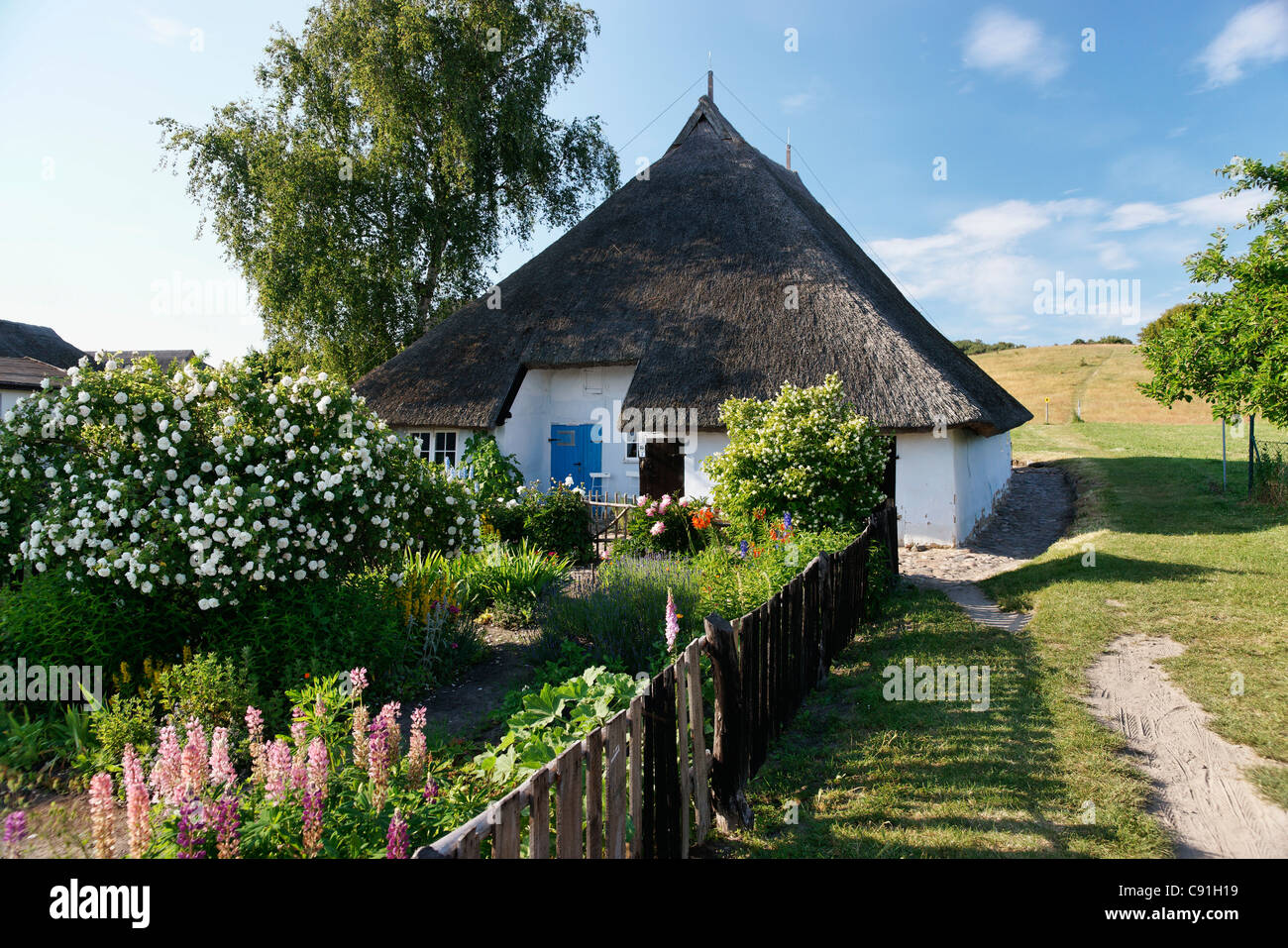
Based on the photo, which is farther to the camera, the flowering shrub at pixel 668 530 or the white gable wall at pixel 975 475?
the white gable wall at pixel 975 475

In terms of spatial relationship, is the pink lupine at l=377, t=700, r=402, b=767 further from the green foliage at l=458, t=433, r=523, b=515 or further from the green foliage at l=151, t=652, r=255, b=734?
the green foliage at l=458, t=433, r=523, b=515

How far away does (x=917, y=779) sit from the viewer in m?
4.04

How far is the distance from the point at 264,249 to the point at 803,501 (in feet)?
50.5

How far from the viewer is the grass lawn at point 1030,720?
11.4 feet

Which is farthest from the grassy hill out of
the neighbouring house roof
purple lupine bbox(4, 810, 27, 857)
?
the neighbouring house roof

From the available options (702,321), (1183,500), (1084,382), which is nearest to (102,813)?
(702,321)

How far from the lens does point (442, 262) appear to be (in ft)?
63.5

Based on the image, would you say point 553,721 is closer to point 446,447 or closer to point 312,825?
point 312,825

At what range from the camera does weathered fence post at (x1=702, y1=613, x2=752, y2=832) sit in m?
3.64

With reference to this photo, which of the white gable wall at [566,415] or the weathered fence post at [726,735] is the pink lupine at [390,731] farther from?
the white gable wall at [566,415]

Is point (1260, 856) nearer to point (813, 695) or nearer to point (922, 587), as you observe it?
point (813, 695)

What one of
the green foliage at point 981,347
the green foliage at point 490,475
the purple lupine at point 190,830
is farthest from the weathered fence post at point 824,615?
the green foliage at point 981,347

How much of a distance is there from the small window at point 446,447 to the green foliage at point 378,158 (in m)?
4.80

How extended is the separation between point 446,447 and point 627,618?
34.7 feet
